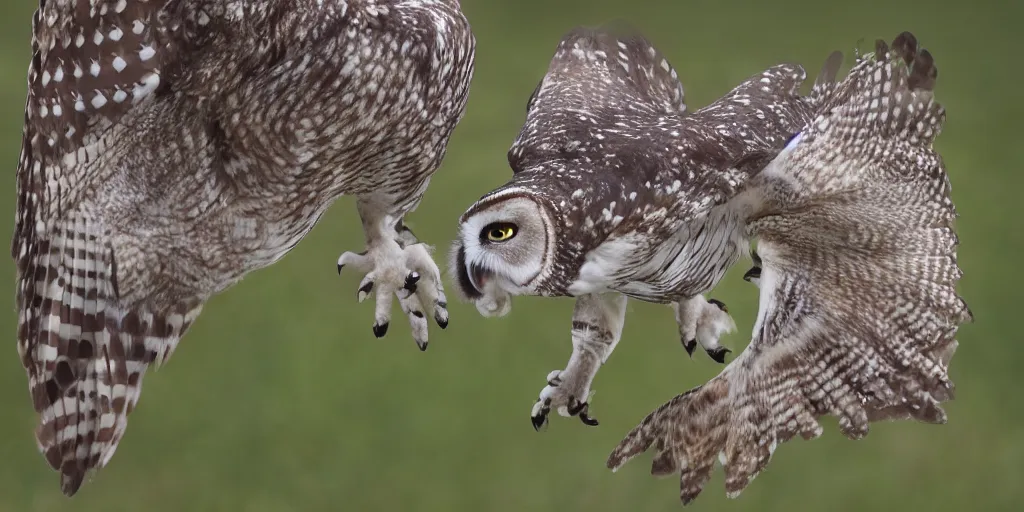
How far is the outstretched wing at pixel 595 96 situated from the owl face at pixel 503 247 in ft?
0.46

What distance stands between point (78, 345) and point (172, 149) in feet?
0.78

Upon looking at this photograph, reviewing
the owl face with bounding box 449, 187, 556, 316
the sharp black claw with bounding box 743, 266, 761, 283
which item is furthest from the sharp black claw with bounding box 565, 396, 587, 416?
the owl face with bounding box 449, 187, 556, 316

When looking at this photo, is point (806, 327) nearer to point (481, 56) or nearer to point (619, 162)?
point (619, 162)

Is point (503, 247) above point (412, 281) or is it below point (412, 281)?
above

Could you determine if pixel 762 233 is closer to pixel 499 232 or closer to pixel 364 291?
pixel 499 232

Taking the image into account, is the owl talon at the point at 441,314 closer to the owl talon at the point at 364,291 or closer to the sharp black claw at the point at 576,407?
the owl talon at the point at 364,291

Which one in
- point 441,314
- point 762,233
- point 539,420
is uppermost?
point 762,233

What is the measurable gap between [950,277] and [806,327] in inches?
7.0

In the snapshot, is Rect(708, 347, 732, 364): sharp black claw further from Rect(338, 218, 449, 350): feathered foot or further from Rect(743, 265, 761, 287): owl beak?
Rect(338, 218, 449, 350): feathered foot

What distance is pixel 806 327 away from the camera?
1411mm

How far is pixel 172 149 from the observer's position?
1225 millimetres

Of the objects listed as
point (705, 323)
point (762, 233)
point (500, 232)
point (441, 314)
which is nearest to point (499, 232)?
point (500, 232)

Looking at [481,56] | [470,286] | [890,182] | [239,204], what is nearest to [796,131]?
[890,182]

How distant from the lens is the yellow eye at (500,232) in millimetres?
1186
